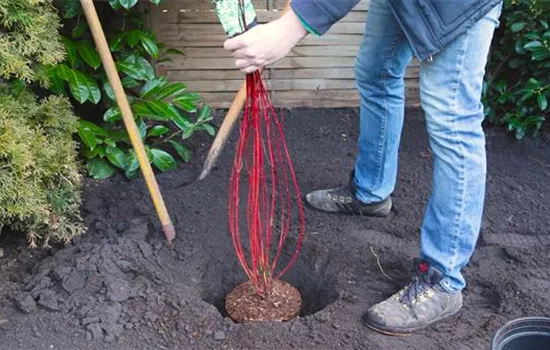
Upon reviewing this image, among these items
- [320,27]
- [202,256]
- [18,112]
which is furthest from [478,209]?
[18,112]

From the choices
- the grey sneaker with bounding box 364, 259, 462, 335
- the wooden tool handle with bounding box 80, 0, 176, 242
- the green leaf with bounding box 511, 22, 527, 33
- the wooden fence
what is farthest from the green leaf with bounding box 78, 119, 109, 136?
the green leaf with bounding box 511, 22, 527, 33

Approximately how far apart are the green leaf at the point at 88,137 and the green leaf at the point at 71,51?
0.29 meters

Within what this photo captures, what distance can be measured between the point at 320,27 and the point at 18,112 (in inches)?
48.4

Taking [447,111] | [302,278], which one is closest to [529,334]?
[447,111]

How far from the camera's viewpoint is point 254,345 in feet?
7.30

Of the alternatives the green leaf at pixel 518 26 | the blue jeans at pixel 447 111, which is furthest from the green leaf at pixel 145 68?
the green leaf at pixel 518 26

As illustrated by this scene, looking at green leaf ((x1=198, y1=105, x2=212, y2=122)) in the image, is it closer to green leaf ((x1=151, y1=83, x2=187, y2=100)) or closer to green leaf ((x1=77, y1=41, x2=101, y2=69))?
green leaf ((x1=151, y1=83, x2=187, y2=100))

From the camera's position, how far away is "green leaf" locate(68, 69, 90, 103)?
2.90 metres

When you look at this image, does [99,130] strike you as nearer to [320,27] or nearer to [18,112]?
[18,112]

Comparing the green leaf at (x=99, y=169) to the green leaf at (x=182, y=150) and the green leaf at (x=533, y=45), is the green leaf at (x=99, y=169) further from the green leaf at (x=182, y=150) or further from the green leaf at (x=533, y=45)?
the green leaf at (x=533, y=45)

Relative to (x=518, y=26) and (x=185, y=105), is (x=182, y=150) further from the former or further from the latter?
(x=518, y=26)

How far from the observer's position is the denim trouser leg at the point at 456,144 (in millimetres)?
2008

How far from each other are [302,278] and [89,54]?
137 centimetres

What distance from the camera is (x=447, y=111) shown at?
2.07m
